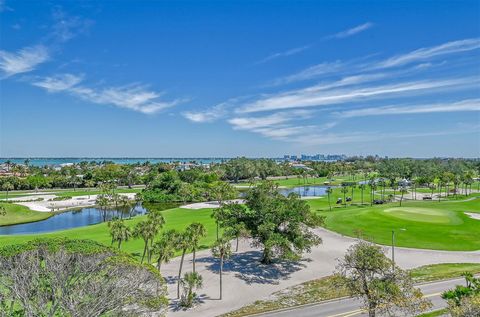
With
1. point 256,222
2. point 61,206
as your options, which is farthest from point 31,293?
point 61,206

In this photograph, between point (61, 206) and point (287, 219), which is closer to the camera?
point (287, 219)

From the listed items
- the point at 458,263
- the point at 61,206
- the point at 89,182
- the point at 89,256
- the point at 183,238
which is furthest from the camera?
the point at 89,182

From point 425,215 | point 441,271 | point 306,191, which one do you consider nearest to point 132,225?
point 441,271

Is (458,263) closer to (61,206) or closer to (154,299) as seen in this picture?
(154,299)

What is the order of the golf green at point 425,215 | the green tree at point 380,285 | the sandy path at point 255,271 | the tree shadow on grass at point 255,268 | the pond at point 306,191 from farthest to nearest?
the pond at point 306,191, the golf green at point 425,215, the tree shadow on grass at point 255,268, the sandy path at point 255,271, the green tree at point 380,285

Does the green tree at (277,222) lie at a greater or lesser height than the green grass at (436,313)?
greater

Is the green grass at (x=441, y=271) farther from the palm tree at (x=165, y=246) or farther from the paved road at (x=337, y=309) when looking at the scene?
the palm tree at (x=165, y=246)

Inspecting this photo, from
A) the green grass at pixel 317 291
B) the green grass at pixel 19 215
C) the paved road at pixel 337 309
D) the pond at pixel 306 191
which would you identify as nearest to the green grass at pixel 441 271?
the green grass at pixel 317 291

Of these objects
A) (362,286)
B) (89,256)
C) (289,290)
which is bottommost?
(289,290)
